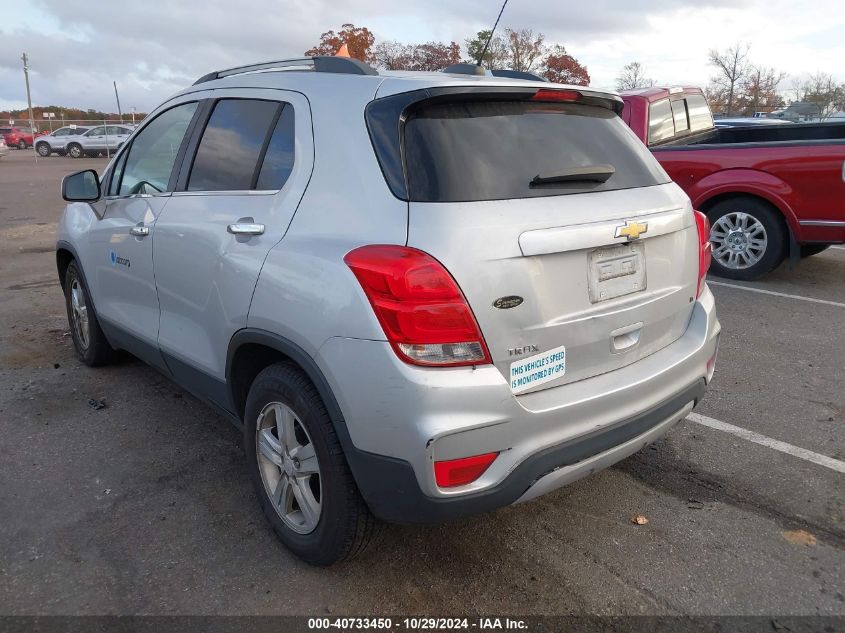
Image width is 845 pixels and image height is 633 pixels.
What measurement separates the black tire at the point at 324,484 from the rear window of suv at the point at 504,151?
813 millimetres

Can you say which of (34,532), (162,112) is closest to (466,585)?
(34,532)

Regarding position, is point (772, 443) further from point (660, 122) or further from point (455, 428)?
point (660, 122)

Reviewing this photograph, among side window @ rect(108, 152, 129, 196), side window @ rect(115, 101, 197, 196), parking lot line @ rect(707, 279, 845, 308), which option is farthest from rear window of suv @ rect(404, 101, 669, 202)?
parking lot line @ rect(707, 279, 845, 308)

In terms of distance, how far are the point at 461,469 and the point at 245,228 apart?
1318mm

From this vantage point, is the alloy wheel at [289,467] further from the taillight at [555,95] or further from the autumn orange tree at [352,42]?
the autumn orange tree at [352,42]

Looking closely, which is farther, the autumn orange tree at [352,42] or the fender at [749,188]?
the autumn orange tree at [352,42]

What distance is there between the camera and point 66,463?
11.7ft

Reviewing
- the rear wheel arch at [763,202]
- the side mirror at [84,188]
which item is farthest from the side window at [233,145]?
the rear wheel arch at [763,202]

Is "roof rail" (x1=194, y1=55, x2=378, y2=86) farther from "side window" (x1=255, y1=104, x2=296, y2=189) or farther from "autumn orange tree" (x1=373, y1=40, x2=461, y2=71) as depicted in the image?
"autumn orange tree" (x1=373, y1=40, x2=461, y2=71)

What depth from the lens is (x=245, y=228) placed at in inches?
109

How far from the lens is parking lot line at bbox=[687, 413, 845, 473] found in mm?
3459

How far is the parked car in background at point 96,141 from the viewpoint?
33.9m

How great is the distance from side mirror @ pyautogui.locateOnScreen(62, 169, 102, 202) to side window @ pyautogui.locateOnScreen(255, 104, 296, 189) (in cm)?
190

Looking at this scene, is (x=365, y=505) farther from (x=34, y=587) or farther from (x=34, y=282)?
(x=34, y=282)
